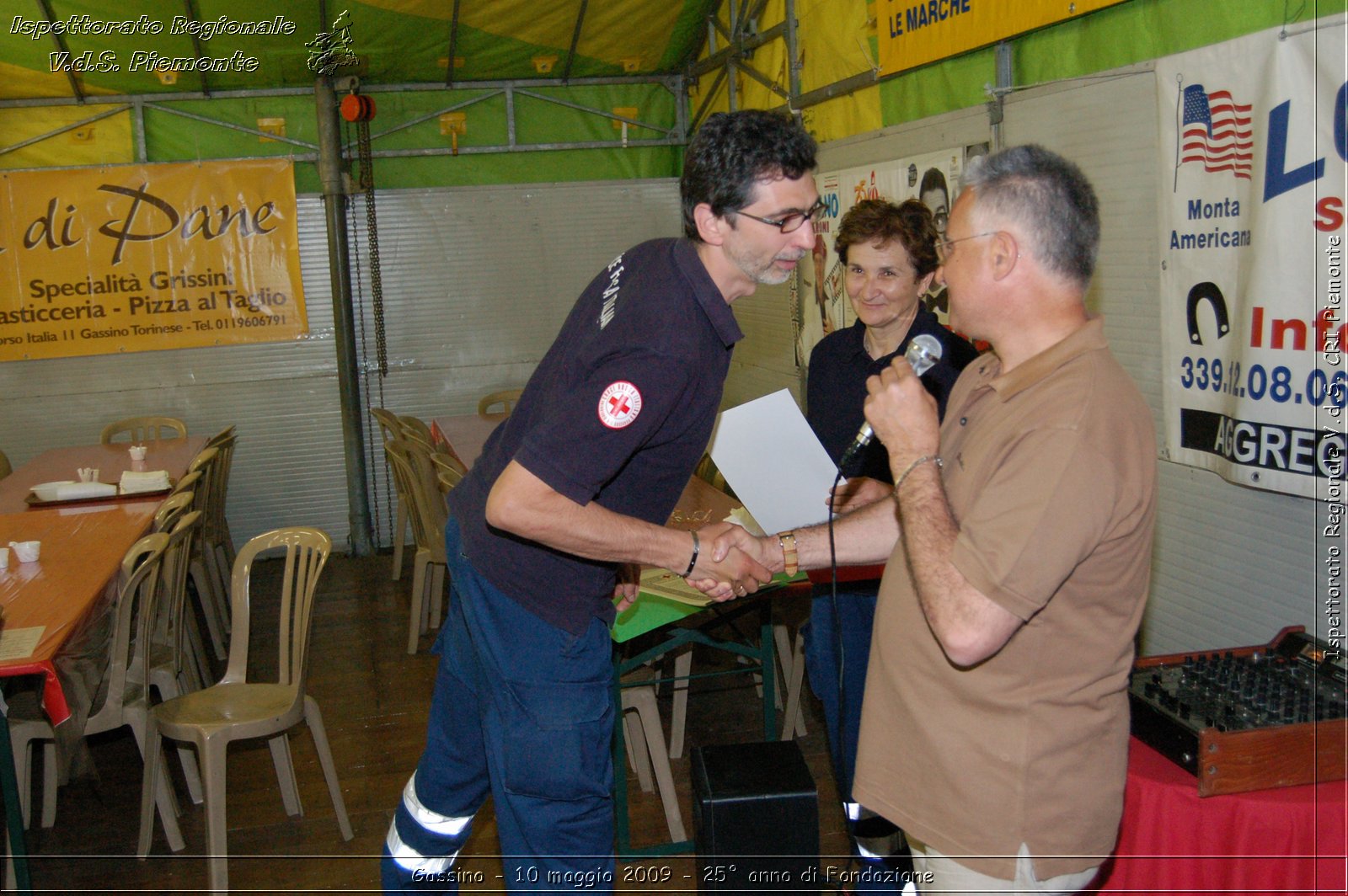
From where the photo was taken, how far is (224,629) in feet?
18.0

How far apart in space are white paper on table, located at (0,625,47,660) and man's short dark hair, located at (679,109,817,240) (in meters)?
2.15

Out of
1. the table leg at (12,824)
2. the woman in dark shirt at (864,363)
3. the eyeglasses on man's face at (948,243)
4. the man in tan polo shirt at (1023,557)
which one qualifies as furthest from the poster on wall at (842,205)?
the table leg at (12,824)

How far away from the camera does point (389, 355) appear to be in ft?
24.1

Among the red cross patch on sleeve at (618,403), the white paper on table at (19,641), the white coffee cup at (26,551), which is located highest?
the red cross patch on sleeve at (618,403)

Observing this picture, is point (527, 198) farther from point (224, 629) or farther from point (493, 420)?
point (224, 629)

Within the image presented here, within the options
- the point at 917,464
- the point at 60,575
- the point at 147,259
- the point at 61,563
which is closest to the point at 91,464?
the point at 147,259

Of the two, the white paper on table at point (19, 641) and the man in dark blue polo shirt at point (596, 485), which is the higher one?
the man in dark blue polo shirt at point (596, 485)

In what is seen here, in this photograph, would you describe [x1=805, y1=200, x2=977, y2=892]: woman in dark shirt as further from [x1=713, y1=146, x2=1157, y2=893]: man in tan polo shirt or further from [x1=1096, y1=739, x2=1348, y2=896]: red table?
[x1=713, y1=146, x2=1157, y2=893]: man in tan polo shirt

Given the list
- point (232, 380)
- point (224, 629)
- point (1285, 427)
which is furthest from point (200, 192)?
point (1285, 427)

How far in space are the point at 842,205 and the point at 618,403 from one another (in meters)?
3.74

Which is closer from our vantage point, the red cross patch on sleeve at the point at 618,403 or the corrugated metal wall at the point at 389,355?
the red cross patch on sleeve at the point at 618,403

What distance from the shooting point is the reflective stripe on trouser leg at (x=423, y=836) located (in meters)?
2.31

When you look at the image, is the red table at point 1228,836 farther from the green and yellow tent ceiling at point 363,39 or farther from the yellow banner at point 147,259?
the yellow banner at point 147,259

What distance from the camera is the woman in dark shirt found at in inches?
107
